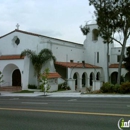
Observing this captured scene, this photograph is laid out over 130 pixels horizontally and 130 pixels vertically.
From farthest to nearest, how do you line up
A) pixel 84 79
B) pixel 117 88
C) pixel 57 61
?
pixel 84 79 → pixel 57 61 → pixel 117 88

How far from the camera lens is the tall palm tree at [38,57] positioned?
31.5 m

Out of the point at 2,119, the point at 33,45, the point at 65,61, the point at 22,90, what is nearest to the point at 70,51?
the point at 65,61

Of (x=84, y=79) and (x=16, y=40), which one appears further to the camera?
(x=84, y=79)

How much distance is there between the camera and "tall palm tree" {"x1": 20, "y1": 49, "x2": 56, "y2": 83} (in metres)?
31.5

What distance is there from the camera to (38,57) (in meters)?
31.8

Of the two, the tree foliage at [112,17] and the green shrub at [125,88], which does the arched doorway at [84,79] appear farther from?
the green shrub at [125,88]

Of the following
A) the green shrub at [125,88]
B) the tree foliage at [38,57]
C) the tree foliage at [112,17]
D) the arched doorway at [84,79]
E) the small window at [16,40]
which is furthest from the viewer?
the arched doorway at [84,79]

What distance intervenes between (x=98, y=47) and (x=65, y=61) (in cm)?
902

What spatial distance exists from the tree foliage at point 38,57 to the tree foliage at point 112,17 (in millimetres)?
7262

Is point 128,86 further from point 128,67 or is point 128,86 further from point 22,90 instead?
point 128,67

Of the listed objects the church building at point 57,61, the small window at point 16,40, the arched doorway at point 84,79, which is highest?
the small window at point 16,40

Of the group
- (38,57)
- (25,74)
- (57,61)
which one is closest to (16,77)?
(25,74)

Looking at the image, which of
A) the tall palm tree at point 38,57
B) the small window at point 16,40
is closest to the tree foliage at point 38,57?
the tall palm tree at point 38,57

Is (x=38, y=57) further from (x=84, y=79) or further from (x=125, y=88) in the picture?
(x=125, y=88)
